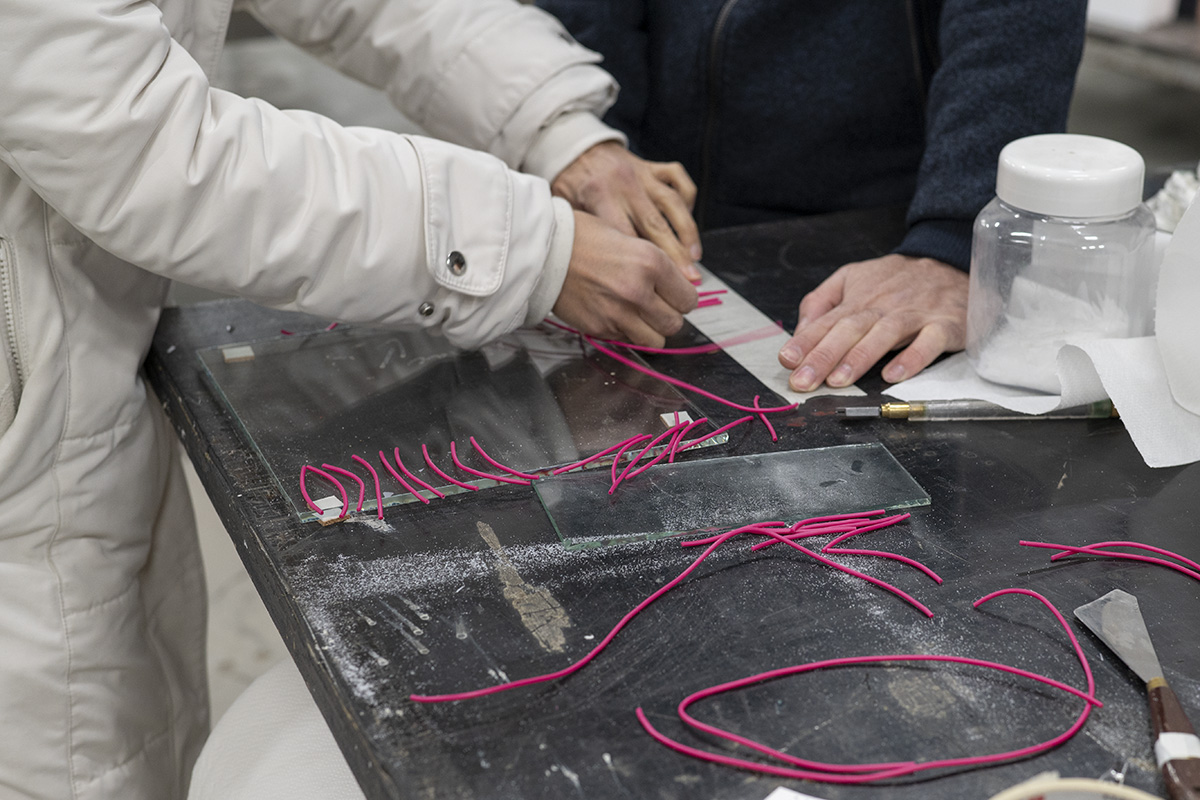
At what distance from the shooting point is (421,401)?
0.80 metres

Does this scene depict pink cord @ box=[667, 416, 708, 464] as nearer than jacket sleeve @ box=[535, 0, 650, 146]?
Yes

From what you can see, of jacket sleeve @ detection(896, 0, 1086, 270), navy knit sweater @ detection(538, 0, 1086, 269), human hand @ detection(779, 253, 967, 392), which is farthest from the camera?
navy knit sweater @ detection(538, 0, 1086, 269)

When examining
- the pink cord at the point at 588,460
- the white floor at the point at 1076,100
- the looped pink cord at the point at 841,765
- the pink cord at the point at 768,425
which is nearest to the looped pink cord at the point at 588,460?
the pink cord at the point at 588,460

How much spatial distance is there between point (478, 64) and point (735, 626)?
2.19ft

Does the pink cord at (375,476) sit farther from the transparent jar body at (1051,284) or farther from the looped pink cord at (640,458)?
the transparent jar body at (1051,284)

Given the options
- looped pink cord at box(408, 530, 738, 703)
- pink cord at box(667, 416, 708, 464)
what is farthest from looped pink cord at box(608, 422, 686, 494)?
looped pink cord at box(408, 530, 738, 703)

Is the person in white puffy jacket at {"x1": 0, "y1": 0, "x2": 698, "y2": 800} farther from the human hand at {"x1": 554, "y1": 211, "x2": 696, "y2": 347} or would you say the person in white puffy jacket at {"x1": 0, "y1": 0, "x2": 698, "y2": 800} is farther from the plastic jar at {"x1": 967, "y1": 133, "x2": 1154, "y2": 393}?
the plastic jar at {"x1": 967, "y1": 133, "x2": 1154, "y2": 393}

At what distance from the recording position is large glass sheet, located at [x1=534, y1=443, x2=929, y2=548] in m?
0.64

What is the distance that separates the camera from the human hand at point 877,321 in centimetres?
83

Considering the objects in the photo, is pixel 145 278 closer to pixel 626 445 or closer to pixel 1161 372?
pixel 626 445

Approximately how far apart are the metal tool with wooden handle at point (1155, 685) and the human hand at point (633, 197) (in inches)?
21.3

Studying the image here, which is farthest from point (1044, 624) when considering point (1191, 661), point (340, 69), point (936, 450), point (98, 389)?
point (340, 69)

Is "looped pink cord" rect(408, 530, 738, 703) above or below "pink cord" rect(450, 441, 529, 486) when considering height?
above

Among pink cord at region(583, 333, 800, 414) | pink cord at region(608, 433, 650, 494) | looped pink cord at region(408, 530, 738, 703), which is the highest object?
looped pink cord at region(408, 530, 738, 703)
